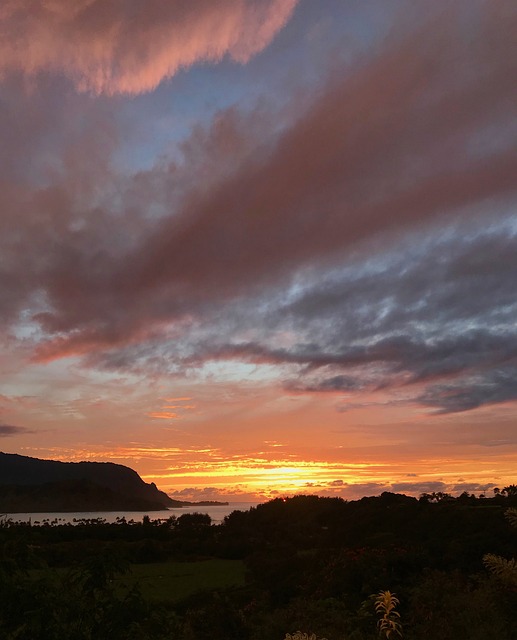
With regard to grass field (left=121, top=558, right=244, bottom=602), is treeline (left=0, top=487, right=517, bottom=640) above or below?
above

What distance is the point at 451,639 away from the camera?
44.4 feet

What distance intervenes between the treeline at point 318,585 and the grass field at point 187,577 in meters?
3.12

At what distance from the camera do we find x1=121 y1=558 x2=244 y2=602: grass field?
41.3m

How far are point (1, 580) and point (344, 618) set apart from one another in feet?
48.5

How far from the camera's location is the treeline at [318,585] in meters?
8.91

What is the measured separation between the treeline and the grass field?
3119mm

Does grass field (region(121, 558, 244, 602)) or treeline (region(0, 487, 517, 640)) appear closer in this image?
treeline (region(0, 487, 517, 640))

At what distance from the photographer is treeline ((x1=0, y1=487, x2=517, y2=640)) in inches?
351

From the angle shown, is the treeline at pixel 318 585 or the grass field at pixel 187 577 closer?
the treeline at pixel 318 585

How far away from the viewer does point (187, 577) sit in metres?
51.1

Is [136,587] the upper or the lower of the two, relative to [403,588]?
upper

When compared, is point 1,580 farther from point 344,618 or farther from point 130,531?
point 130,531

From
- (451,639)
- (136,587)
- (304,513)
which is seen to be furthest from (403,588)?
(304,513)

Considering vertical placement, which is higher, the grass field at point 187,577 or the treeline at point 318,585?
the treeline at point 318,585
